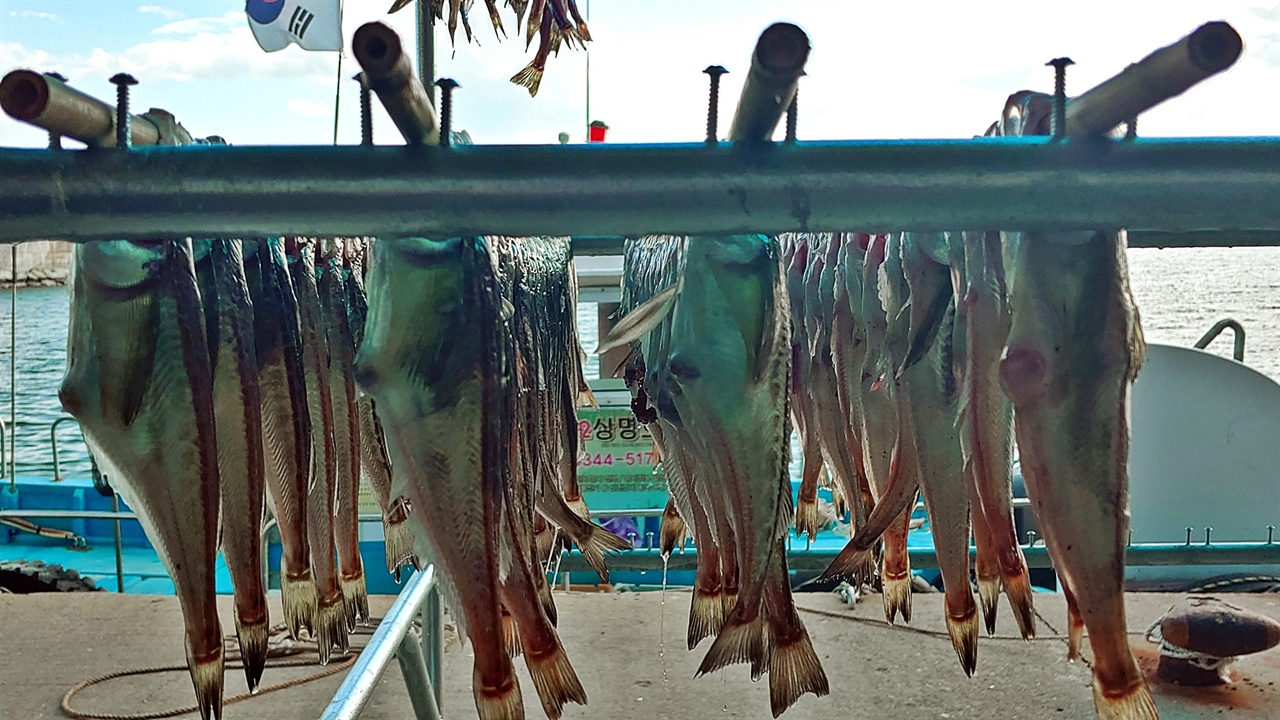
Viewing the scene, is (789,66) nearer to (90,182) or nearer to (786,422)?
(786,422)

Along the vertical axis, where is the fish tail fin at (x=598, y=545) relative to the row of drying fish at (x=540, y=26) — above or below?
below

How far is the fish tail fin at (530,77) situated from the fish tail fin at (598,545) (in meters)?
1.83

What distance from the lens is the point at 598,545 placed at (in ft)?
5.44

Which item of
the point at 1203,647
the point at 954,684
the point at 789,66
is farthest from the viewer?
the point at 954,684

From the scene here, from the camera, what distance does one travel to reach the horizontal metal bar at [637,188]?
0.96 metres

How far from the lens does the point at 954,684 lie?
14.4 ft

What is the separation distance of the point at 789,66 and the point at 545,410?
36.5 inches

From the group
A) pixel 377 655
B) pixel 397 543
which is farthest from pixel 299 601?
pixel 377 655

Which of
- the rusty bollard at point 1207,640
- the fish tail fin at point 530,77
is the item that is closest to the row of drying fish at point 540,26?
the fish tail fin at point 530,77

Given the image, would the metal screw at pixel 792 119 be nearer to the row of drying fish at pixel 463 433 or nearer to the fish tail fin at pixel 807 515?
the row of drying fish at pixel 463 433

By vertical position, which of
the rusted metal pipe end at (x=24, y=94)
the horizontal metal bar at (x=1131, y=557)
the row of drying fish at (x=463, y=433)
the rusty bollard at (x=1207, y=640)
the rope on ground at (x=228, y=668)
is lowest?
the rope on ground at (x=228, y=668)

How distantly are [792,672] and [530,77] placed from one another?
2.29m

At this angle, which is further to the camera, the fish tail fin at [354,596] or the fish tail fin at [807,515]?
the fish tail fin at [807,515]

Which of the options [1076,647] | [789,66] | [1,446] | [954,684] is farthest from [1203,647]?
[1,446]
